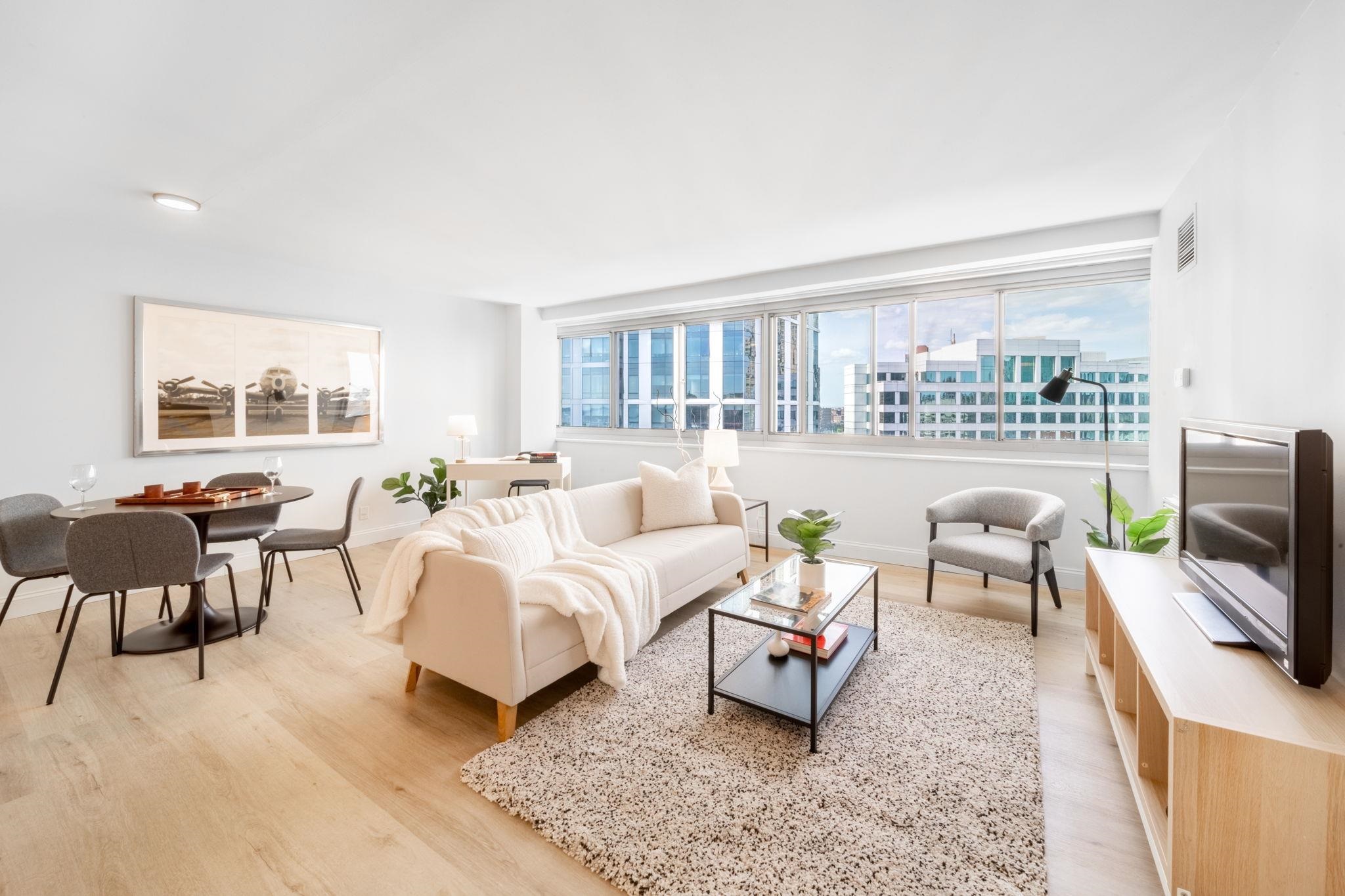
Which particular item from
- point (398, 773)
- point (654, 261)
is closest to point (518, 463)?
point (654, 261)

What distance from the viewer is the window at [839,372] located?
182 inches

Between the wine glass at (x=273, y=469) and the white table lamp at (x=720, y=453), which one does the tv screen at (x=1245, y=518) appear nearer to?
the white table lamp at (x=720, y=453)

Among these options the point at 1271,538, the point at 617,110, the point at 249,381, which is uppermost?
the point at 617,110

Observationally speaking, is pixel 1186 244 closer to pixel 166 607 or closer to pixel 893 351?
pixel 893 351

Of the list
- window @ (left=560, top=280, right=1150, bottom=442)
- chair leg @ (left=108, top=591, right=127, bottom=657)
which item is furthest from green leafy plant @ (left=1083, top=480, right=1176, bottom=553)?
chair leg @ (left=108, top=591, right=127, bottom=657)

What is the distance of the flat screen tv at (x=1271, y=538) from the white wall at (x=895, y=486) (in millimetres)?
1977

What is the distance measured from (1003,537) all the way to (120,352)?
5864mm

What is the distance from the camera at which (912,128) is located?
7.30 ft

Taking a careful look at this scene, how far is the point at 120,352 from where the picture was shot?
11.7ft

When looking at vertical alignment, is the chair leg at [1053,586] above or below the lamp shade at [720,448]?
below

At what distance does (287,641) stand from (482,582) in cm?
168

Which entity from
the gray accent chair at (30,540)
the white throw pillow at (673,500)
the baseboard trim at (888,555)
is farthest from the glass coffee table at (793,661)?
the gray accent chair at (30,540)

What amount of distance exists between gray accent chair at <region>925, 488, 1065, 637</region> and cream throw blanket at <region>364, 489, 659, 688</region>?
1855 millimetres

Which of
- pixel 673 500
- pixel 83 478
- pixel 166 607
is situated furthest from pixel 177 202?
pixel 673 500
